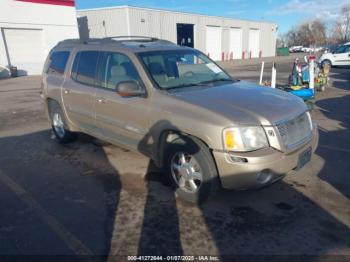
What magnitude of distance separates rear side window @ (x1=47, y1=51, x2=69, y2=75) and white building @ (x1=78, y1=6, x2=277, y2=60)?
78.5ft

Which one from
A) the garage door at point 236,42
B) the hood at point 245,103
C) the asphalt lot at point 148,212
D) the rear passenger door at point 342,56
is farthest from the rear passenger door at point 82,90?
the garage door at point 236,42

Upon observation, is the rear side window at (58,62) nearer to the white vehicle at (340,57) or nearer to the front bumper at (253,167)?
the front bumper at (253,167)

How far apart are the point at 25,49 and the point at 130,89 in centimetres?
2402

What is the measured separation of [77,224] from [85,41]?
10.9 ft

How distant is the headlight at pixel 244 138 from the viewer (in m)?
3.27

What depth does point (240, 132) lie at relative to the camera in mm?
3273

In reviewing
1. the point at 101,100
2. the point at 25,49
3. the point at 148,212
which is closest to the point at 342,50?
the point at 101,100

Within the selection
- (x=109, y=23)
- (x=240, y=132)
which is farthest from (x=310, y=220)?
(x=109, y=23)

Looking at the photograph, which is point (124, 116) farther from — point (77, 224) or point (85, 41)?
point (85, 41)

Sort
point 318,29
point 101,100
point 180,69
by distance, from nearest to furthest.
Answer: point 180,69 → point 101,100 → point 318,29

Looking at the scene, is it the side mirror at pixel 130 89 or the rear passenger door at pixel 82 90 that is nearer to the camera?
the side mirror at pixel 130 89

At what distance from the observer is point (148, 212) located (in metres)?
3.66

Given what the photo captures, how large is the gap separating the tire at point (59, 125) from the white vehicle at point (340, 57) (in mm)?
20342

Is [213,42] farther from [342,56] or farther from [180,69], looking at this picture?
[180,69]
